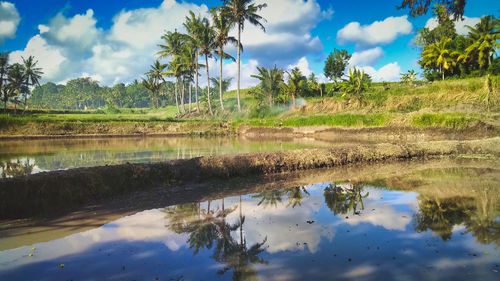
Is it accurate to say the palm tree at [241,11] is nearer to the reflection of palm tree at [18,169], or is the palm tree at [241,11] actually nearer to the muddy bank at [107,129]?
the muddy bank at [107,129]

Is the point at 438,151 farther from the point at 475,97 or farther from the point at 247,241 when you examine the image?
the point at 475,97

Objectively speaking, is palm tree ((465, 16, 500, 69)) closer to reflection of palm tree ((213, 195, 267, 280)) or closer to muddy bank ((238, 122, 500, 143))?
muddy bank ((238, 122, 500, 143))

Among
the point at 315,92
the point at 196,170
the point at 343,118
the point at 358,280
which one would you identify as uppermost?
the point at 315,92

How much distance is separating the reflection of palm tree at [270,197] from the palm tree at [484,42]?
1411 inches

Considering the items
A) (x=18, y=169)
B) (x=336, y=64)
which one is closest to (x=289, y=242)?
(x=18, y=169)

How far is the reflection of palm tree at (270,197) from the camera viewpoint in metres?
5.09

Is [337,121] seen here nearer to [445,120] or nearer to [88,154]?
[445,120]

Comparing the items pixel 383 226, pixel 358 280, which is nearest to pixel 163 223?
pixel 358 280

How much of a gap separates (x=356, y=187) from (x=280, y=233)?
3.13 metres

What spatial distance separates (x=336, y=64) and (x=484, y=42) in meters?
25.3

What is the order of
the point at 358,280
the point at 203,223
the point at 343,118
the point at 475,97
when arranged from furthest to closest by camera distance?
the point at 343,118, the point at 475,97, the point at 203,223, the point at 358,280

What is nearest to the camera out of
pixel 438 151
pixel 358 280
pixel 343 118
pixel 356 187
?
pixel 358 280

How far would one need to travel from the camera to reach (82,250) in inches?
130

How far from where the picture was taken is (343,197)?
5.36m
